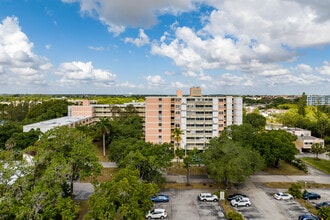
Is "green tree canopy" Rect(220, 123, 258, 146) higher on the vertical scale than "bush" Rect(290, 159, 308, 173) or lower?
higher

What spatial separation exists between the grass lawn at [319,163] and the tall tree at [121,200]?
4055cm

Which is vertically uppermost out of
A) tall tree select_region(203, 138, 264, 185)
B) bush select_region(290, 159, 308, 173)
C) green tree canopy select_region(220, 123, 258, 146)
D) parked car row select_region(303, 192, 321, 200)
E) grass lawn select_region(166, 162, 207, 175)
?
green tree canopy select_region(220, 123, 258, 146)

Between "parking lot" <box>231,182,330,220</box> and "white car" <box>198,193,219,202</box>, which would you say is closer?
"parking lot" <box>231,182,330,220</box>

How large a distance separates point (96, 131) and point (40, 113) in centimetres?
3859

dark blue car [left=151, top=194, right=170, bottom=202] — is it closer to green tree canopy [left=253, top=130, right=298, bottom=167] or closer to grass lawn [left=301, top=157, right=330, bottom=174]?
green tree canopy [left=253, top=130, right=298, bottom=167]

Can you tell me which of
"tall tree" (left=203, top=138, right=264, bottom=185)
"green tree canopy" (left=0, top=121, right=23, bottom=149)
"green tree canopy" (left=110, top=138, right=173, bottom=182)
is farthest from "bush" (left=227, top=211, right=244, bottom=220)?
"green tree canopy" (left=0, top=121, right=23, bottom=149)

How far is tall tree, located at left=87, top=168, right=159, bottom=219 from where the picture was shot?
2180 cm

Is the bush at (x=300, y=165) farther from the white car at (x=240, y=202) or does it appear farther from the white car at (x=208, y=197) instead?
the white car at (x=208, y=197)

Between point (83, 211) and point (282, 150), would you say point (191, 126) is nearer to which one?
point (282, 150)

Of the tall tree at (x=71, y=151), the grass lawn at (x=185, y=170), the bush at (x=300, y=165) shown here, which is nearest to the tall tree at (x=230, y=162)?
the grass lawn at (x=185, y=170)

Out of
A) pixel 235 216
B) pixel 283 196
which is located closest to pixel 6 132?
pixel 235 216

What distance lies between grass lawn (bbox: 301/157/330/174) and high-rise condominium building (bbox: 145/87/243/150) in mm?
20710

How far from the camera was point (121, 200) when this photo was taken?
23203 millimetres

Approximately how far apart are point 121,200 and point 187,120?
40633 mm
